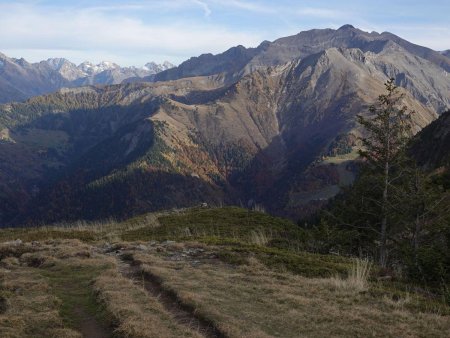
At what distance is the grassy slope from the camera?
41.7ft

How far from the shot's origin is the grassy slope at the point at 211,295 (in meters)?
12.7

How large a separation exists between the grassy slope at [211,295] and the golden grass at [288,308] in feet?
0.11

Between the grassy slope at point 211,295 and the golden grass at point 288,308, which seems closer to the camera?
the golden grass at point 288,308

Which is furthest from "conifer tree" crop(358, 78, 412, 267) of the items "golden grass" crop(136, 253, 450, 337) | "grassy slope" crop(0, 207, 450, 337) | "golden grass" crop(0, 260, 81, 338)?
"golden grass" crop(0, 260, 81, 338)

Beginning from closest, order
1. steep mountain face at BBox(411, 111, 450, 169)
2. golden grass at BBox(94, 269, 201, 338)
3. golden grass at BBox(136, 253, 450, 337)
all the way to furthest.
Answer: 1. golden grass at BBox(94, 269, 201, 338)
2. golden grass at BBox(136, 253, 450, 337)
3. steep mountain face at BBox(411, 111, 450, 169)

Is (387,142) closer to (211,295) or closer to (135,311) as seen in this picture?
(211,295)

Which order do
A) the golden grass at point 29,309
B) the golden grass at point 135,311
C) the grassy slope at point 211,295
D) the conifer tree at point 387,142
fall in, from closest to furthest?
the golden grass at point 135,311
the golden grass at point 29,309
the grassy slope at point 211,295
the conifer tree at point 387,142

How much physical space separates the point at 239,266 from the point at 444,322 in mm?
9986

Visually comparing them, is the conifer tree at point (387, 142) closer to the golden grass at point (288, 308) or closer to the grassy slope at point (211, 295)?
the grassy slope at point (211, 295)

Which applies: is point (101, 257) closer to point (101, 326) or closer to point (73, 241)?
point (73, 241)

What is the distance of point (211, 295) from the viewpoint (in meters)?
15.9

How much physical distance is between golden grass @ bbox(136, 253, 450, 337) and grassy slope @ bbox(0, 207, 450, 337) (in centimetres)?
3

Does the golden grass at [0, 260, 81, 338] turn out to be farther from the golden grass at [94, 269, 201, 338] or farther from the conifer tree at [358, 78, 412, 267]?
the conifer tree at [358, 78, 412, 267]

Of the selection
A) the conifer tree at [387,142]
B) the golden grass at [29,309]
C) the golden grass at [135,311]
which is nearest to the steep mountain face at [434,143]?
the conifer tree at [387,142]
